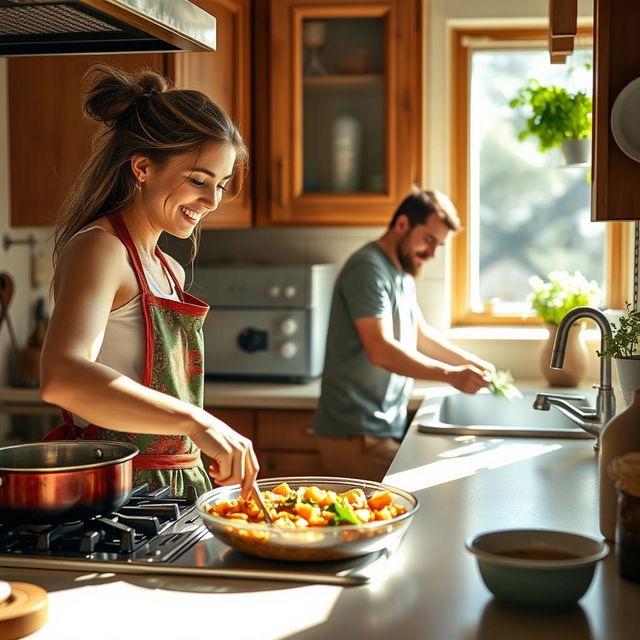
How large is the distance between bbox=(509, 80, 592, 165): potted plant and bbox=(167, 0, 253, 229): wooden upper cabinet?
97 cm

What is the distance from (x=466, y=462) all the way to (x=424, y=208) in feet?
3.75

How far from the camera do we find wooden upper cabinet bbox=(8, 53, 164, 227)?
10.4 feet

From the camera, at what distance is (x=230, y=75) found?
3.19 meters

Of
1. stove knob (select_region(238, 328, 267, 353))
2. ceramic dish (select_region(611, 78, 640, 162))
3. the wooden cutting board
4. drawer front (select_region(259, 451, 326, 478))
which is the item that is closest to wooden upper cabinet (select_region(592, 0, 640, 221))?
ceramic dish (select_region(611, 78, 640, 162))

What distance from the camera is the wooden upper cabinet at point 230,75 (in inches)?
121

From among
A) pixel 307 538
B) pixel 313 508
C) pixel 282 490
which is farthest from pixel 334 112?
pixel 307 538

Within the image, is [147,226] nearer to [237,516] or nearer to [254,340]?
[237,516]

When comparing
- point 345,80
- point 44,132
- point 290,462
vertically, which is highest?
point 345,80

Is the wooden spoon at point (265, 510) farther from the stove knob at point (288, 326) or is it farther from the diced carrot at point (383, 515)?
the stove knob at point (288, 326)

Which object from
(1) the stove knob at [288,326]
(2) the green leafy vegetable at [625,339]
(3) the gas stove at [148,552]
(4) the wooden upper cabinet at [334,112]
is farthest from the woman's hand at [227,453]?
(4) the wooden upper cabinet at [334,112]

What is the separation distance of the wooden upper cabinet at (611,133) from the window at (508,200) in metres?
1.82

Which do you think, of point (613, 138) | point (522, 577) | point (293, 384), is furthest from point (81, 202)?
point (293, 384)

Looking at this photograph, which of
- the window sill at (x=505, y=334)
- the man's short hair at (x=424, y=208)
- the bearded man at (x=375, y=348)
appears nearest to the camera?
the bearded man at (x=375, y=348)

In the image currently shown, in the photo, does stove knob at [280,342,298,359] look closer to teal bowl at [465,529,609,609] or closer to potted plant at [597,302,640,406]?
potted plant at [597,302,640,406]
